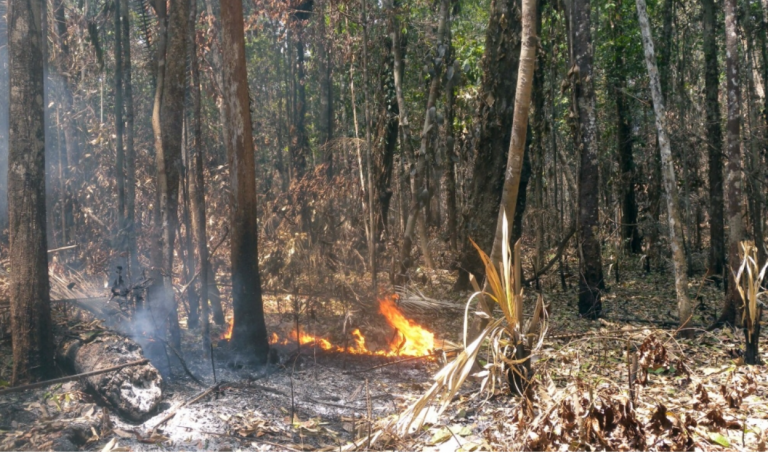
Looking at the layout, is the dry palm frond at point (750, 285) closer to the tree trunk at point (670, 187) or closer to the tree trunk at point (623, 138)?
the tree trunk at point (670, 187)

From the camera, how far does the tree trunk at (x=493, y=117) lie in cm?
1117

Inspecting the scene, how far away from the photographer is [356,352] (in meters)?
8.46

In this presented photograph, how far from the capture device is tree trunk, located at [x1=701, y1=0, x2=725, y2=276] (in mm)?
11516

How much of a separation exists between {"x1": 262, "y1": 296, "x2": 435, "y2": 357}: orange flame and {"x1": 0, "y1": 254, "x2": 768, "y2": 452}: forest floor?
5.7 inches

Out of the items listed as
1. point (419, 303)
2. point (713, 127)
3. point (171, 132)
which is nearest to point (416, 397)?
point (419, 303)

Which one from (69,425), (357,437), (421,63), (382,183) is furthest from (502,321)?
(421,63)

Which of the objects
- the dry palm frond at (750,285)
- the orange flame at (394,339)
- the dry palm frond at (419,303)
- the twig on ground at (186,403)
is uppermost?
the dry palm frond at (750,285)

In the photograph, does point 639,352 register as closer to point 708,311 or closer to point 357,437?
point 357,437

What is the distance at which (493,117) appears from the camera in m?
11.4

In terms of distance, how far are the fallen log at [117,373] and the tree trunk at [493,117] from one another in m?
6.26

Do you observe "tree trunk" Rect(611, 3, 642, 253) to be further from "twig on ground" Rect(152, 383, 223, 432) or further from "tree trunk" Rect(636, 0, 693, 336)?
"twig on ground" Rect(152, 383, 223, 432)

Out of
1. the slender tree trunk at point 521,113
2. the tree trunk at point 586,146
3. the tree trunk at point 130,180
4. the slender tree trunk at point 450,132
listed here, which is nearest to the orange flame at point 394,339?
the slender tree trunk at point 521,113

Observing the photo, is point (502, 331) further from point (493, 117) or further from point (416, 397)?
point (493, 117)

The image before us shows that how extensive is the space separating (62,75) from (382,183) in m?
8.22
